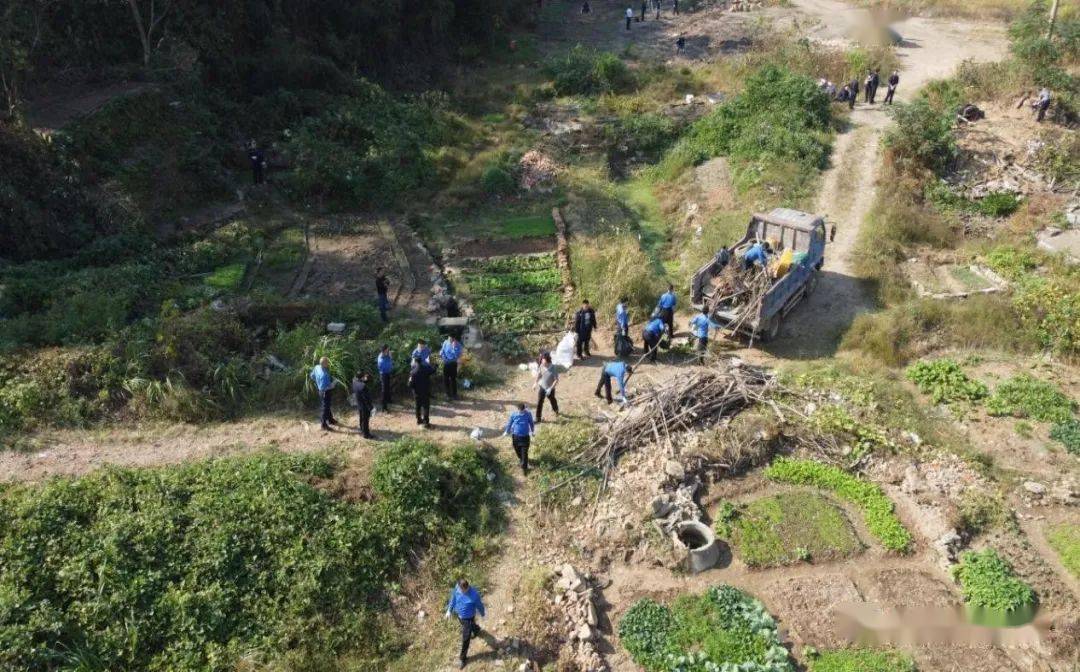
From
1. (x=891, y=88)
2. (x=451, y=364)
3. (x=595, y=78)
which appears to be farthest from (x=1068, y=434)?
(x=595, y=78)

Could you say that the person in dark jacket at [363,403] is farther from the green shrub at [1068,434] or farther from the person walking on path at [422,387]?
the green shrub at [1068,434]

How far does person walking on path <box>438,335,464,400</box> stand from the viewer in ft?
45.8

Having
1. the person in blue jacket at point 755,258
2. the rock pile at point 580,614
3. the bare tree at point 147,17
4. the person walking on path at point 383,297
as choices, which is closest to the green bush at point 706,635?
the rock pile at point 580,614

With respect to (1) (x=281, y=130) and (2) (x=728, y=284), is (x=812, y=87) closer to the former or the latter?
(2) (x=728, y=284)

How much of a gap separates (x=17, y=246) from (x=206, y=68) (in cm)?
1205

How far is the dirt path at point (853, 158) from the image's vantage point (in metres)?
17.4

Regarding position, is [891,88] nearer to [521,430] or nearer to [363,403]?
[521,430]

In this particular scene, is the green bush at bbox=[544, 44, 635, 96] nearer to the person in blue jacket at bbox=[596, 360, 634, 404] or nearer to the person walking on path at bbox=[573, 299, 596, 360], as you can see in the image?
the person walking on path at bbox=[573, 299, 596, 360]

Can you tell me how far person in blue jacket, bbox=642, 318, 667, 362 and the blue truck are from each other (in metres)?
1.54

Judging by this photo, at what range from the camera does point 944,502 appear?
39.1 ft

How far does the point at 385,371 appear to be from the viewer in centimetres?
1380

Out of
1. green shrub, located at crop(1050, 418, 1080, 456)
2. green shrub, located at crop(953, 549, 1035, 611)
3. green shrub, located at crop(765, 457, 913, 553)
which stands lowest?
green shrub, located at crop(953, 549, 1035, 611)

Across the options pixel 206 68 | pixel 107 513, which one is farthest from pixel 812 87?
pixel 107 513

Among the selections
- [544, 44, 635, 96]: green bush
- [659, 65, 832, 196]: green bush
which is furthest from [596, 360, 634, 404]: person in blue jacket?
[544, 44, 635, 96]: green bush
